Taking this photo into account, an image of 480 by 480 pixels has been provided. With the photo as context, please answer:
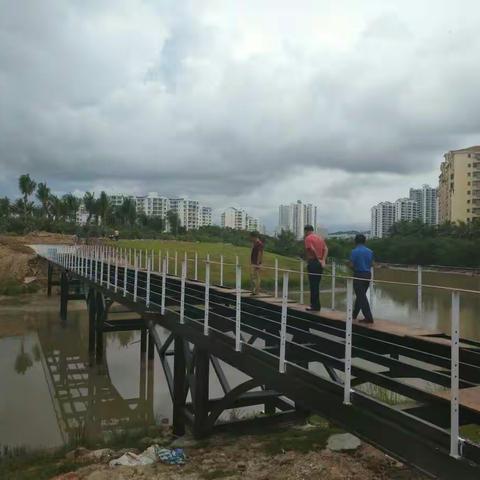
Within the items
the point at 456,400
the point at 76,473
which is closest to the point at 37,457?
the point at 76,473

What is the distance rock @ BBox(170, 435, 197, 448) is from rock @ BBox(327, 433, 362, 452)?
2.44 m

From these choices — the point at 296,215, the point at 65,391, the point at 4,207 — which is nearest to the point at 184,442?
the point at 65,391

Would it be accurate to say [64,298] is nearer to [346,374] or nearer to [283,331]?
[283,331]

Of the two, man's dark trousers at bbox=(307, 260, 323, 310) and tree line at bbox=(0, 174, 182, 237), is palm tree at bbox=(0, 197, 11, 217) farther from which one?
man's dark trousers at bbox=(307, 260, 323, 310)

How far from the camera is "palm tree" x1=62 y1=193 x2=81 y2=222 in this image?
79.9 m

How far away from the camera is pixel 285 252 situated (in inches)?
2968

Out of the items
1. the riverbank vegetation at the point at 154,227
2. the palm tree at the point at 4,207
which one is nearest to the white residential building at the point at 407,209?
the riverbank vegetation at the point at 154,227

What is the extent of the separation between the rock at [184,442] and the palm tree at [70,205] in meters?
75.8

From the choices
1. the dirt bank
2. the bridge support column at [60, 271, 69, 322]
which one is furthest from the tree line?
the bridge support column at [60, 271, 69, 322]

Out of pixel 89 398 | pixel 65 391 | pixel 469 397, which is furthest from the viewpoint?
pixel 65 391

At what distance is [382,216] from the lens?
554 ft

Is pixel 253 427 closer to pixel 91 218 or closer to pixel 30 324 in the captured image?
pixel 30 324

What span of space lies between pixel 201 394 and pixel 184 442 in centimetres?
95

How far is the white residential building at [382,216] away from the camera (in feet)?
543
